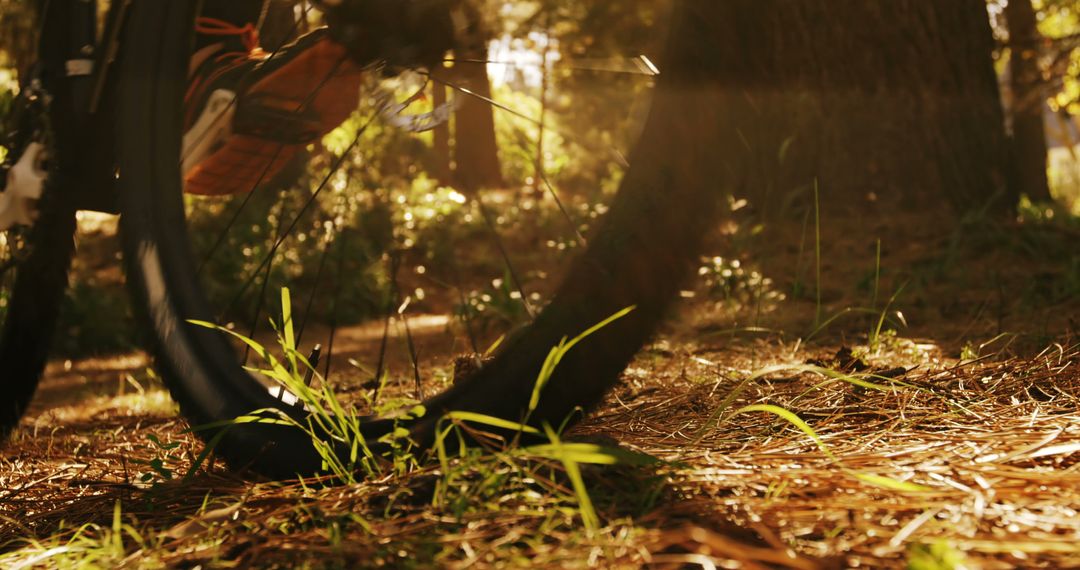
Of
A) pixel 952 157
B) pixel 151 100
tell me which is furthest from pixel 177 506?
pixel 952 157

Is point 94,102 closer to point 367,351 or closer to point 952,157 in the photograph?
point 367,351

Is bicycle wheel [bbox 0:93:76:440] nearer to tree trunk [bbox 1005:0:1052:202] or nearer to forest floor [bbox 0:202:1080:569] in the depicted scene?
forest floor [bbox 0:202:1080:569]

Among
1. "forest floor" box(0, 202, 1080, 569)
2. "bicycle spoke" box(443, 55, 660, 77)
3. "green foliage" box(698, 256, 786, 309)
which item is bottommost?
"green foliage" box(698, 256, 786, 309)

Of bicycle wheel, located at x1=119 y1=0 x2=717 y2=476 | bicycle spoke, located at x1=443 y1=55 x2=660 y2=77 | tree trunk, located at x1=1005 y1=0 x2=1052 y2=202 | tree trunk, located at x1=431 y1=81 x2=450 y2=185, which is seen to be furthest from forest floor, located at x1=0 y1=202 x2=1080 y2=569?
tree trunk, located at x1=431 y1=81 x2=450 y2=185

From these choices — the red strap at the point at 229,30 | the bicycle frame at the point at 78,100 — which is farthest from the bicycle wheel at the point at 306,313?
the red strap at the point at 229,30

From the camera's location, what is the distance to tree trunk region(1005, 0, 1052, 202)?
330 inches

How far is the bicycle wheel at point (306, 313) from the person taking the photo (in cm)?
140

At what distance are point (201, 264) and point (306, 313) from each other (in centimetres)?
24

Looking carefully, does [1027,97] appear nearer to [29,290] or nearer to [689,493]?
[29,290]

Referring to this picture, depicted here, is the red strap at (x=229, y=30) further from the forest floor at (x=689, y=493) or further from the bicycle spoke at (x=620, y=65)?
the forest floor at (x=689, y=493)

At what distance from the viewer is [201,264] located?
175 cm

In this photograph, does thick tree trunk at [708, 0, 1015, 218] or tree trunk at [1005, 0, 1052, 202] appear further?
tree trunk at [1005, 0, 1052, 202]

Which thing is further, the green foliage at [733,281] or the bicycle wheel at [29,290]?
the green foliage at [733,281]

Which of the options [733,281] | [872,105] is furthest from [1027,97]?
[733,281]
